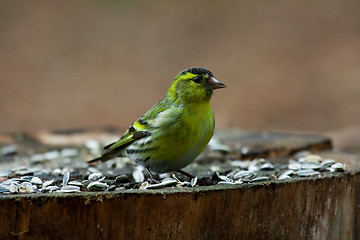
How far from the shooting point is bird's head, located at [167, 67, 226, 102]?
198 inches

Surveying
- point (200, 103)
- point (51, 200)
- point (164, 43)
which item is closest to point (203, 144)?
point (200, 103)

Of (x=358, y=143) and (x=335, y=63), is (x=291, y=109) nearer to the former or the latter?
(x=335, y=63)

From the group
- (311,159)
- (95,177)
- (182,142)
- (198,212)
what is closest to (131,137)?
(95,177)

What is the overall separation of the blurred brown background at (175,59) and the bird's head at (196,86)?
23.5 ft

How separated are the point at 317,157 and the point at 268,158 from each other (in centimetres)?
70

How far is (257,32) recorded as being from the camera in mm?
17078

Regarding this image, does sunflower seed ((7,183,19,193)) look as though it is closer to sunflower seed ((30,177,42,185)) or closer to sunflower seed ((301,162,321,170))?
sunflower seed ((30,177,42,185))

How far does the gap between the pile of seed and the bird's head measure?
71cm

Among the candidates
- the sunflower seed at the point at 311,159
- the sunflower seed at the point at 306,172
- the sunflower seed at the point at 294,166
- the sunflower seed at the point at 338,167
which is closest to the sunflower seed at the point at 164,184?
the sunflower seed at the point at 306,172

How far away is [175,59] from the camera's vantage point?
1575 cm

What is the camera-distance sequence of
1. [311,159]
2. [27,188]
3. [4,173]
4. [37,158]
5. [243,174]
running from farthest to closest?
[37,158], [311,159], [4,173], [243,174], [27,188]

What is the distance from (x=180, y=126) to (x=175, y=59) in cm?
1102

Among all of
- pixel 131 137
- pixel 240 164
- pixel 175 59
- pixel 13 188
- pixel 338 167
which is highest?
pixel 175 59

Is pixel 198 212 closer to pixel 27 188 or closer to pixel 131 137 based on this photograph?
pixel 27 188
